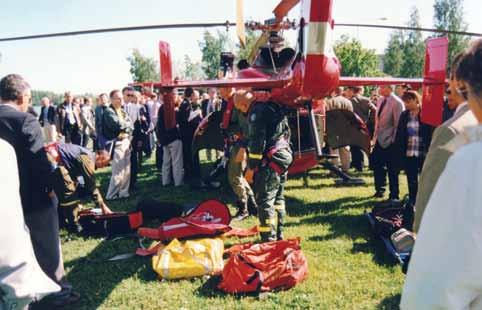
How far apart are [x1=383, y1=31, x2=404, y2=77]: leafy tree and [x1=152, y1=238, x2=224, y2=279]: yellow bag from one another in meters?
63.3

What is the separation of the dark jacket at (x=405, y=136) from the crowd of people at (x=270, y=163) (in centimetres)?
2

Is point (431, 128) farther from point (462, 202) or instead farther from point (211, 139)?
point (462, 202)

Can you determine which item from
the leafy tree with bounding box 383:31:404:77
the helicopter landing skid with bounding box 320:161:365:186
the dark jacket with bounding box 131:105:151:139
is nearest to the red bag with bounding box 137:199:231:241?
the helicopter landing skid with bounding box 320:161:365:186

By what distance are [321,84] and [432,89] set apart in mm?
1612

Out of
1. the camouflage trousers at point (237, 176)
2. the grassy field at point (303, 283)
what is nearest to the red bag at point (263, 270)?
the grassy field at point (303, 283)

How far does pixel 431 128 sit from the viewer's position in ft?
18.3

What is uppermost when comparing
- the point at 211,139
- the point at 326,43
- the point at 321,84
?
the point at 326,43

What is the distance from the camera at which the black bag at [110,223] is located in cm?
532

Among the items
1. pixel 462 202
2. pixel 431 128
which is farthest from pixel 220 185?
pixel 462 202

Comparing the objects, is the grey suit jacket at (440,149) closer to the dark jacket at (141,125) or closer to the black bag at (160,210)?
the black bag at (160,210)

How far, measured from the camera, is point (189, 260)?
13.4ft

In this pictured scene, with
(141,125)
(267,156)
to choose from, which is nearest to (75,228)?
(267,156)

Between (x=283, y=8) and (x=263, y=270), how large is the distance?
3.80 metres

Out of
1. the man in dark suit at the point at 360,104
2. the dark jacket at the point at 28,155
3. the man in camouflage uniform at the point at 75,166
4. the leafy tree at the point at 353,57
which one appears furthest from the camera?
the leafy tree at the point at 353,57
